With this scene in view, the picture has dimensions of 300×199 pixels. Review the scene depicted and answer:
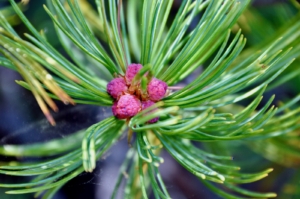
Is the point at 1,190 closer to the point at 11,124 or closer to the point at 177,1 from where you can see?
the point at 11,124

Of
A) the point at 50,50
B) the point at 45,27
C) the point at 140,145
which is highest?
the point at 45,27

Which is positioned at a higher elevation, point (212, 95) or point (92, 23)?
point (92, 23)

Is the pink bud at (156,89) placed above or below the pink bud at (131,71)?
below

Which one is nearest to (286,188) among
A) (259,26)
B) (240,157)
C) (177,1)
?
(240,157)
